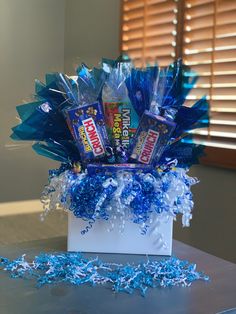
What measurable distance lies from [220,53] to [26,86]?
1.79m

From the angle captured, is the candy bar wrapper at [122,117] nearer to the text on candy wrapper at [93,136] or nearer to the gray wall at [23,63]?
the text on candy wrapper at [93,136]

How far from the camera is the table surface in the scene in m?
0.84

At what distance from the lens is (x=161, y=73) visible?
1.12m

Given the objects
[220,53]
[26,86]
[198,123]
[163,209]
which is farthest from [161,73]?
[26,86]

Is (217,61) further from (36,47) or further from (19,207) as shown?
(19,207)

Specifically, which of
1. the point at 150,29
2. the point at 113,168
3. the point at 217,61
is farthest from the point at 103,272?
the point at 150,29

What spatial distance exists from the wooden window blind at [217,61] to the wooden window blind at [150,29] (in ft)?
0.58

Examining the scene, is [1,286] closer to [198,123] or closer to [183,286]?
[183,286]

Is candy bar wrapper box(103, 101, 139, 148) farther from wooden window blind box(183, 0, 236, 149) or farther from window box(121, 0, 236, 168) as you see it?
wooden window blind box(183, 0, 236, 149)

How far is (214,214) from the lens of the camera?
229 centimetres

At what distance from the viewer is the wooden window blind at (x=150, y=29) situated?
101 inches

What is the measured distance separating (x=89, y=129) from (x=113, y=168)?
11 centimetres

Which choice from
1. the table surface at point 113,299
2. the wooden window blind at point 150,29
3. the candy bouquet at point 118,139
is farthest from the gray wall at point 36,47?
the table surface at point 113,299

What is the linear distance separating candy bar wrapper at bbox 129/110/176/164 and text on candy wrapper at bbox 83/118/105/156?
8 cm
